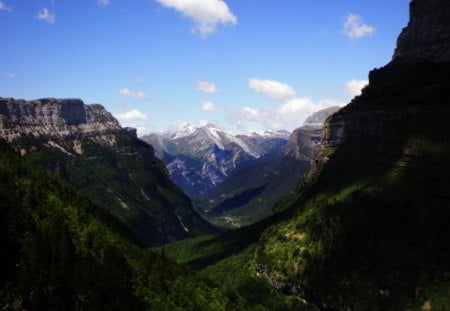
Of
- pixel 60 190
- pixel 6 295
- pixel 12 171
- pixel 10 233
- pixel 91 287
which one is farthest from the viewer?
pixel 60 190

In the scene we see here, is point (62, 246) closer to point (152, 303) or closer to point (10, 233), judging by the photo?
point (10, 233)

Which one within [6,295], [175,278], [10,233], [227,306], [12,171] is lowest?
[227,306]

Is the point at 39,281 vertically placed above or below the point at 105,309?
above

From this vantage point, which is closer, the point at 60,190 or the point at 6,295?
the point at 6,295

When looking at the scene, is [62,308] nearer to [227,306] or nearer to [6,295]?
[6,295]

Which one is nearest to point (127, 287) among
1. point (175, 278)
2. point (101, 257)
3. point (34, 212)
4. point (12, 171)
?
point (101, 257)

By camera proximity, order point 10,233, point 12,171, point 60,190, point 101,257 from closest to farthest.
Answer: point 10,233
point 101,257
point 12,171
point 60,190
